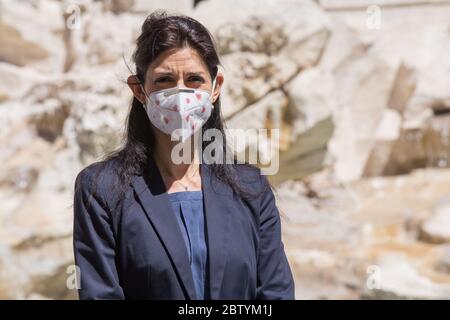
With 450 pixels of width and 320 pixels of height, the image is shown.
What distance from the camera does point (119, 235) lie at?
140 cm

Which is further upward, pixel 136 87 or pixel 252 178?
pixel 136 87

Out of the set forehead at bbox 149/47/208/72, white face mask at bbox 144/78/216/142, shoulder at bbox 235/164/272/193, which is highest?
forehead at bbox 149/47/208/72

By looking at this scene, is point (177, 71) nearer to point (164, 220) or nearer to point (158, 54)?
point (158, 54)

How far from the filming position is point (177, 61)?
1.49m

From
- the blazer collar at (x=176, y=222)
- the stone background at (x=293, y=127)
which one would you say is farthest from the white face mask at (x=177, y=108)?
the stone background at (x=293, y=127)

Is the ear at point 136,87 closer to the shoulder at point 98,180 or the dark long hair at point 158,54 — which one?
the dark long hair at point 158,54

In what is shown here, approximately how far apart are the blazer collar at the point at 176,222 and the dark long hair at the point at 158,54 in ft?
0.08

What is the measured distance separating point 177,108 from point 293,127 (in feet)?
12.0

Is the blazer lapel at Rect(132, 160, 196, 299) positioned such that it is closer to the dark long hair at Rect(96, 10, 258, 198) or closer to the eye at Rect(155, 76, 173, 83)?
the dark long hair at Rect(96, 10, 258, 198)

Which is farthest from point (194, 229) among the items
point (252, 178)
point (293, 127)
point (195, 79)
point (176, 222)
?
point (293, 127)

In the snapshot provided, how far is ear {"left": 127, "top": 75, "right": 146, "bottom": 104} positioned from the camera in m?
1.57

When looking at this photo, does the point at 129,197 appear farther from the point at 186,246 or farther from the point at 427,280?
the point at 427,280

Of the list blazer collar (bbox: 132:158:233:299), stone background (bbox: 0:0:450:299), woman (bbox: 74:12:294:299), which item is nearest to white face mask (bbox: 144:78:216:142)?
woman (bbox: 74:12:294:299)
